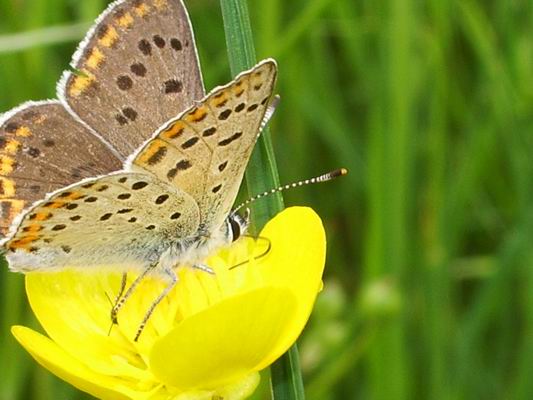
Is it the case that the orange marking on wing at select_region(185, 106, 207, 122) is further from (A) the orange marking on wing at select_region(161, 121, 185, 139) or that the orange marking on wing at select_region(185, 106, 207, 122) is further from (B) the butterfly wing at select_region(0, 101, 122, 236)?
(B) the butterfly wing at select_region(0, 101, 122, 236)

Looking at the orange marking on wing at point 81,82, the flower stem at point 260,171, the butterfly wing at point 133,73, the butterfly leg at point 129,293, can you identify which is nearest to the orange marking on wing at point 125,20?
the butterfly wing at point 133,73

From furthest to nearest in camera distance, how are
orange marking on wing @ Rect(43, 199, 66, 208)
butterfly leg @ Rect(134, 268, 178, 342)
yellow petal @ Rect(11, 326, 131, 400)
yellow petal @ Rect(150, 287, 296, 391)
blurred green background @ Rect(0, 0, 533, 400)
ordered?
blurred green background @ Rect(0, 0, 533, 400) → butterfly leg @ Rect(134, 268, 178, 342) → orange marking on wing @ Rect(43, 199, 66, 208) → yellow petal @ Rect(11, 326, 131, 400) → yellow petal @ Rect(150, 287, 296, 391)

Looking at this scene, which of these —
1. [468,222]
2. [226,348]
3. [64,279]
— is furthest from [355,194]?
[226,348]

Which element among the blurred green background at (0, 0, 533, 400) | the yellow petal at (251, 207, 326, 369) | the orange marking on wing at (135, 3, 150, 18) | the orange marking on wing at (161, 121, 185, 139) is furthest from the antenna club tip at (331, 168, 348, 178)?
the blurred green background at (0, 0, 533, 400)

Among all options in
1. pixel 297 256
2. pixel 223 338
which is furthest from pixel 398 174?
pixel 223 338

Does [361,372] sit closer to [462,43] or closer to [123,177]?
[462,43]

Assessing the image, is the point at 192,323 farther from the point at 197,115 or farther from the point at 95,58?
the point at 95,58

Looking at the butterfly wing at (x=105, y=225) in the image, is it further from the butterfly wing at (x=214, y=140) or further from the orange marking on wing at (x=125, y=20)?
the orange marking on wing at (x=125, y=20)
